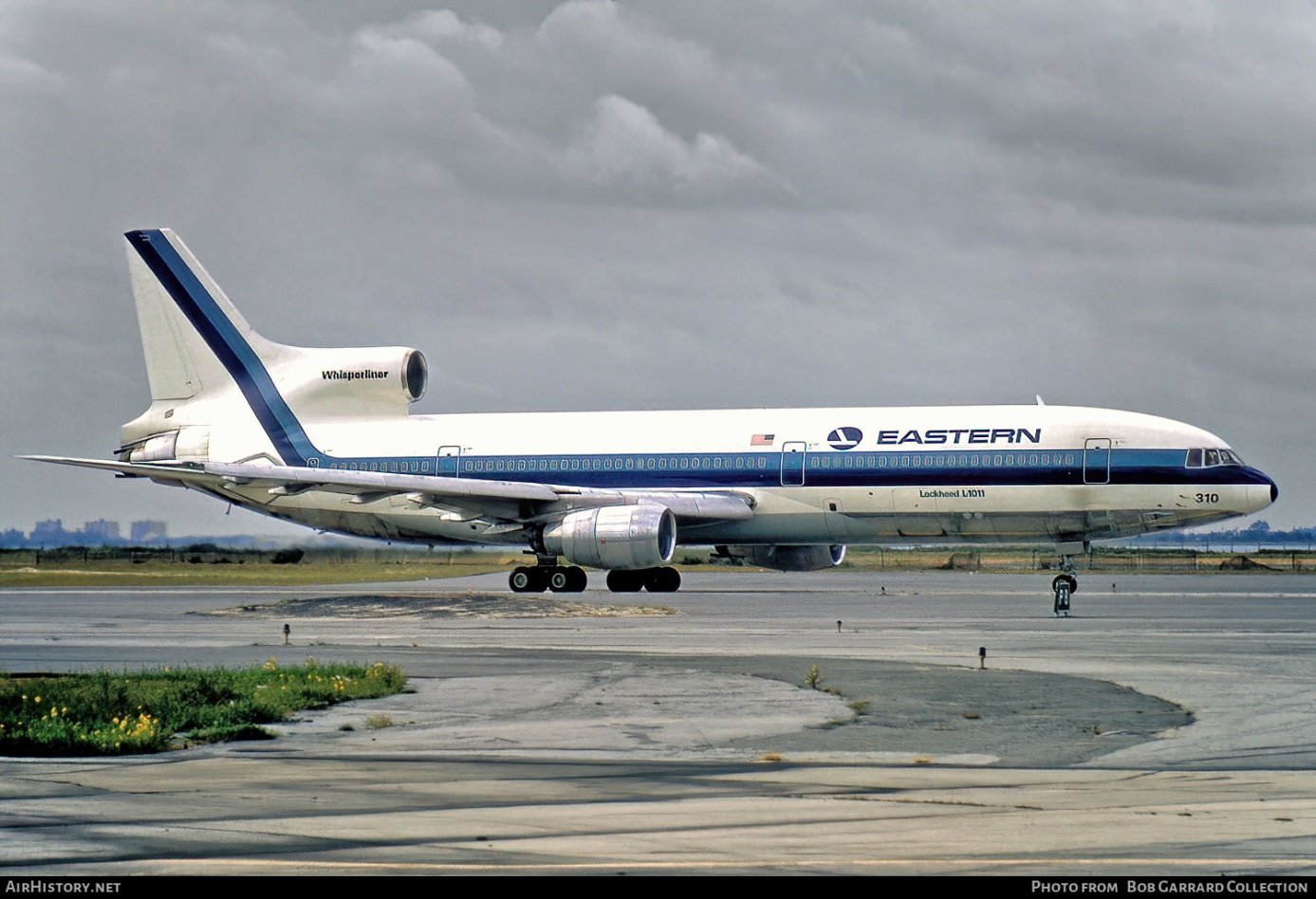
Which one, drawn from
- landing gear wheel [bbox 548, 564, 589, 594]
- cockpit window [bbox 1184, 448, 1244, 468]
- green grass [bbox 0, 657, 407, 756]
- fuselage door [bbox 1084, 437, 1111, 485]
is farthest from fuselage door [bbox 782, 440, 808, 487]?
green grass [bbox 0, 657, 407, 756]

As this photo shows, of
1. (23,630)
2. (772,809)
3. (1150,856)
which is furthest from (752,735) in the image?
(23,630)

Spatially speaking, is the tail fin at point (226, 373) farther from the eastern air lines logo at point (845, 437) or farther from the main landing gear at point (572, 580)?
the eastern air lines logo at point (845, 437)

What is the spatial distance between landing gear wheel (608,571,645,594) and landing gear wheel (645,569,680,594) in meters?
0.36

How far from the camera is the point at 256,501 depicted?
4756 cm

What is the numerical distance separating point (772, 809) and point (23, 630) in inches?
965

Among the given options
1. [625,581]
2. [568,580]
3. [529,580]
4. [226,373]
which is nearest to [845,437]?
[625,581]

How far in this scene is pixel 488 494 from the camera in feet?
131

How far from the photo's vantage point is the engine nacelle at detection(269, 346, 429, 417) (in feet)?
152

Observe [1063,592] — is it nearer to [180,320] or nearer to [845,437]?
[845,437]

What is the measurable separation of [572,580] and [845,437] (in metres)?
9.09

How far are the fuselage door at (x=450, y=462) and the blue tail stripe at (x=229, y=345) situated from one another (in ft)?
14.5

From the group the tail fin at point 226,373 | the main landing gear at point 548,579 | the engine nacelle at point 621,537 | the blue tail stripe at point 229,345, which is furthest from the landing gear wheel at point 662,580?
the blue tail stripe at point 229,345

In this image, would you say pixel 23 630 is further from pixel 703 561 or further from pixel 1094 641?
pixel 703 561

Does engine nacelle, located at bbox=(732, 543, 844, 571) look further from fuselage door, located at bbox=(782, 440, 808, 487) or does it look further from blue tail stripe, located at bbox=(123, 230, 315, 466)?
blue tail stripe, located at bbox=(123, 230, 315, 466)
